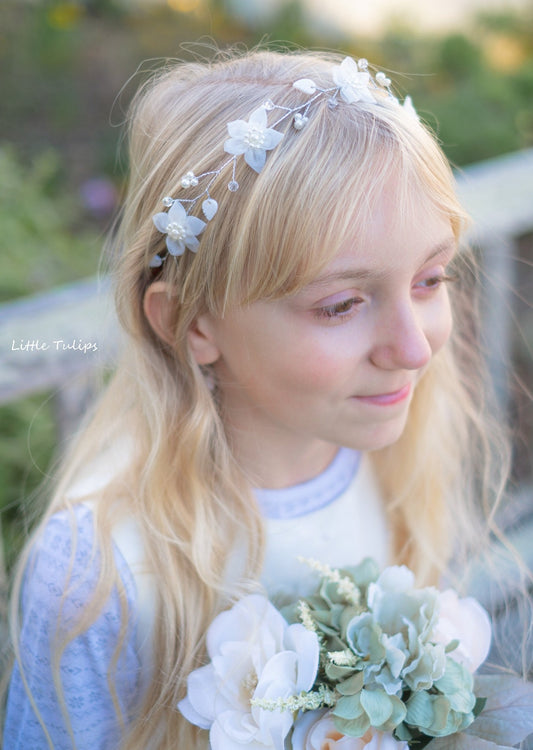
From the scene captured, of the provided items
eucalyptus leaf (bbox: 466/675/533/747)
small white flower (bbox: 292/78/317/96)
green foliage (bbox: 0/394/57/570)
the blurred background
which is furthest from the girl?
green foliage (bbox: 0/394/57/570)

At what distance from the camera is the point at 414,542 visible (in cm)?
161

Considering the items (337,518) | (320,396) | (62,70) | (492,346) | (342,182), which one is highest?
(62,70)

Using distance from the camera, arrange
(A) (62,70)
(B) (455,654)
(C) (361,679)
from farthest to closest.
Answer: (A) (62,70) → (B) (455,654) → (C) (361,679)

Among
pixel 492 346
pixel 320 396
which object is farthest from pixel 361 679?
pixel 492 346

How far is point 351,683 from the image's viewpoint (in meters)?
1.05

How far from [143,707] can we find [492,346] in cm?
176

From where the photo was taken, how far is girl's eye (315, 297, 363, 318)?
1.14m

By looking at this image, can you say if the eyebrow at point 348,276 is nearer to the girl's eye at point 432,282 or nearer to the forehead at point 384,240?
the forehead at point 384,240

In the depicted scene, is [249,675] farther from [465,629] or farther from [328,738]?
[465,629]

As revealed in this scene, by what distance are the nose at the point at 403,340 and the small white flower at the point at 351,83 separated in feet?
1.09

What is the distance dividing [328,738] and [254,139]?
0.88m

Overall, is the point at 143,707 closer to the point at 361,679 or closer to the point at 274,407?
the point at 361,679

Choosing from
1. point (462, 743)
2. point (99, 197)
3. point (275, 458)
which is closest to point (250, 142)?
point (275, 458)

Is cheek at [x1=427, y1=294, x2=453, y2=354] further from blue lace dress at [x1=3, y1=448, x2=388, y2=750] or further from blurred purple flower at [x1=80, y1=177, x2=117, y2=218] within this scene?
blurred purple flower at [x1=80, y1=177, x2=117, y2=218]
